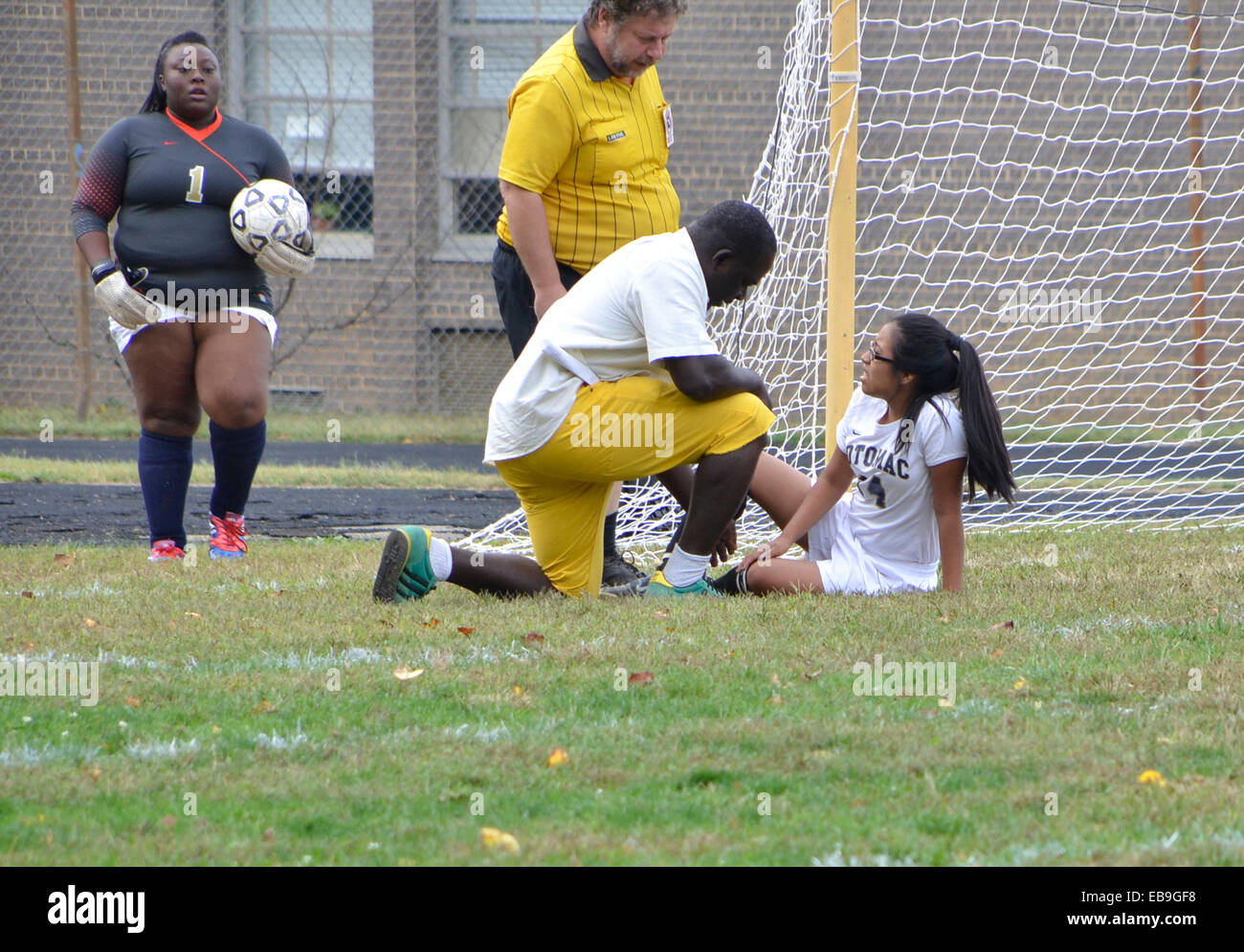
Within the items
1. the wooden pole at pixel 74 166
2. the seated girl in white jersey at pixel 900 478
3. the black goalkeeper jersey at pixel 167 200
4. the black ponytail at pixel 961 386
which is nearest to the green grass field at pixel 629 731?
the seated girl in white jersey at pixel 900 478

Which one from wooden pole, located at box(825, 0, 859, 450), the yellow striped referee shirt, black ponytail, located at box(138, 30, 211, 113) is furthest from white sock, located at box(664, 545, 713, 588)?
black ponytail, located at box(138, 30, 211, 113)

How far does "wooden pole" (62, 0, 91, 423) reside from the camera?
1196 centimetres

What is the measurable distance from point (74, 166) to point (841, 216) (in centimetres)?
840

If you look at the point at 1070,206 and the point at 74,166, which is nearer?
the point at 74,166

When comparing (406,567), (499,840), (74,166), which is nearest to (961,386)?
(406,567)

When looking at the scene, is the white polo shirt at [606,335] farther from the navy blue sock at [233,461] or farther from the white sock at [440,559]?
the navy blue sock at [233,461]

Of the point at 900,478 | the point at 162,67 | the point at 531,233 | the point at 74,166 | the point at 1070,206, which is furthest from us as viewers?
the point at 1070,206

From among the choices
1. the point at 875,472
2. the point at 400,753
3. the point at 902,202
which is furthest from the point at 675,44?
the point at 400,753

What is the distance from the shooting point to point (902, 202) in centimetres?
1273

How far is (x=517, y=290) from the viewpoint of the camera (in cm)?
521

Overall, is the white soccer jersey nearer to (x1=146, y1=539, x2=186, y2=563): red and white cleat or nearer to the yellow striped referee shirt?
the yellow striped referee shirt

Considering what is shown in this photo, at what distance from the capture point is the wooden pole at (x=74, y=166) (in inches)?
471

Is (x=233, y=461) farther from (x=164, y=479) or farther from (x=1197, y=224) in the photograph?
(x=1197, y=224)

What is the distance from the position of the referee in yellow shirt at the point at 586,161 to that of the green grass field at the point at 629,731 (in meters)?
1.16
